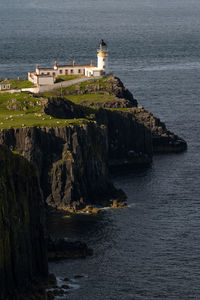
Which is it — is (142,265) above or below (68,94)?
below

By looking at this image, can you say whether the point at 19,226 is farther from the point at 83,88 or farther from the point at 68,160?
the point at 83,88

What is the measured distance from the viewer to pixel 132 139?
17262cm

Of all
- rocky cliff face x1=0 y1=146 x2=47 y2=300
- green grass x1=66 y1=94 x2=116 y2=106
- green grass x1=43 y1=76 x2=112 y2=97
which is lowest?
rocky cliff face x1=0 y1=146 x2=47 y2=300

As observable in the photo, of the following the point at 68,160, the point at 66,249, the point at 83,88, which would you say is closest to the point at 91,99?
the point at 83,88

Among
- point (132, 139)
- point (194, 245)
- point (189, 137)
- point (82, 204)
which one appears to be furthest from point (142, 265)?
point (189, 137)

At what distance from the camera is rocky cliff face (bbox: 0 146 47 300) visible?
325 feet

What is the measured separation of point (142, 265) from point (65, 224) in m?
20.1

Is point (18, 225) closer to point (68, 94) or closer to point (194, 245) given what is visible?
point (194, 245)

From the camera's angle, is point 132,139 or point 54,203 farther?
point 132,139

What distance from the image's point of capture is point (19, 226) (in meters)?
103

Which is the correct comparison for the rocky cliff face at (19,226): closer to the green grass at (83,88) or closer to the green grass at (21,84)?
the green grass at (21,84)

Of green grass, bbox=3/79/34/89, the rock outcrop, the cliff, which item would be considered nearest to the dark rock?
the cliff

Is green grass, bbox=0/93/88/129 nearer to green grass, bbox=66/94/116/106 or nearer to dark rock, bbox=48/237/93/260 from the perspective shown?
green grass, bbox=66/94/116/106

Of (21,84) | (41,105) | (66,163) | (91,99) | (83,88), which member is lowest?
(66,163)
